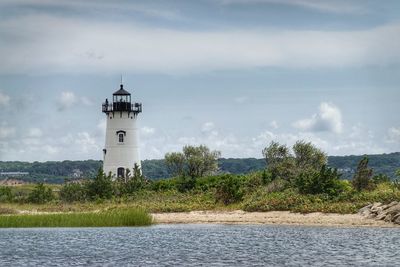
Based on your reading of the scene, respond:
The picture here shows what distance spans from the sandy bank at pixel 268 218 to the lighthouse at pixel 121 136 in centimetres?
2218

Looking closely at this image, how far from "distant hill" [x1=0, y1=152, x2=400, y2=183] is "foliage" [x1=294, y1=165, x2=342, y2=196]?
8591cm

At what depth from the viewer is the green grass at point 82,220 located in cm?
5616

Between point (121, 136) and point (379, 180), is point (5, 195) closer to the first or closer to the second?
point (121, 136)

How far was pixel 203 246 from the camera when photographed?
44250 millimetres

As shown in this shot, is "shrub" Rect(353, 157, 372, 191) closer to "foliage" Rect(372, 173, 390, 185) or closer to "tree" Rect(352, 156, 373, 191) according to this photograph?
"tree" Rect(352, 156, 373, 191)

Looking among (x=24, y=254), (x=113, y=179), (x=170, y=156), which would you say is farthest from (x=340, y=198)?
(x=170, y=156)

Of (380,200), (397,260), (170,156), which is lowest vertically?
(397,260)

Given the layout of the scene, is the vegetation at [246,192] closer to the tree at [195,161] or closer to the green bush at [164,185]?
the green bush at [164,185]

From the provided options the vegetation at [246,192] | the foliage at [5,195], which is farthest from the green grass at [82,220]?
the foliage at [5,195]

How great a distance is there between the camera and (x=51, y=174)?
574 feet

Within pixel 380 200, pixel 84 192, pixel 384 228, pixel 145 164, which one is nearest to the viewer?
pixel 384 228

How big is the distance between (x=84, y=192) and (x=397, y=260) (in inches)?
1635

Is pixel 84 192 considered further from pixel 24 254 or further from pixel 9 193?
pixel 24 254

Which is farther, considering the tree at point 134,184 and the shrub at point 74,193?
the tree at point 134,184
